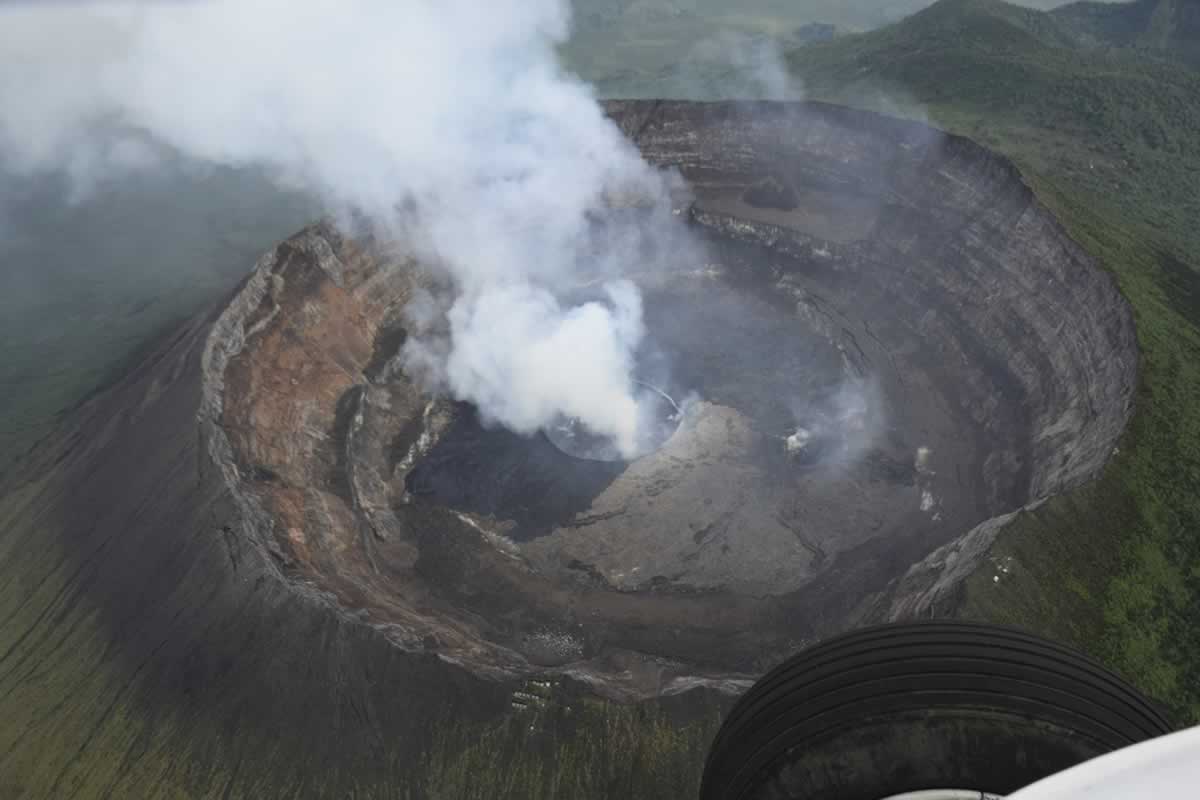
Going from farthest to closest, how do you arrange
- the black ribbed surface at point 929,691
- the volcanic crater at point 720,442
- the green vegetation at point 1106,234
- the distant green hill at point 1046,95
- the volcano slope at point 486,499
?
the distant green hill at point 1046,95, the volcanic crater at point 720,442, the volcano slope at point 486,499, the green vegetation at point 1106,234, the black ribbed surface at point 929,691

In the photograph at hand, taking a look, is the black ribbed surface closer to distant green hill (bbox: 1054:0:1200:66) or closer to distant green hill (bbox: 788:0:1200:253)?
distant green hill (bbox: 788:0:1200:253)

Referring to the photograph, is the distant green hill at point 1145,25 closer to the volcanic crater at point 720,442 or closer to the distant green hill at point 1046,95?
the distant green hill at point 1046,95

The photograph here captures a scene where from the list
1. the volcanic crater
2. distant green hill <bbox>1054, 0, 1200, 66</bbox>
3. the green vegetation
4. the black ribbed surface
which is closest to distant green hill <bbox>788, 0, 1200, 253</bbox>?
the green vegetation

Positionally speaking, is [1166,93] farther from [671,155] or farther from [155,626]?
[155,626]

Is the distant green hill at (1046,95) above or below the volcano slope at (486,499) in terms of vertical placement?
above

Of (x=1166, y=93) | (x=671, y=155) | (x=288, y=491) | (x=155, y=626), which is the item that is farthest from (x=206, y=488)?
(x=1166, y=93)

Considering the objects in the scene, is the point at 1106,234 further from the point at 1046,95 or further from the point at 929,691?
the point at 929,691

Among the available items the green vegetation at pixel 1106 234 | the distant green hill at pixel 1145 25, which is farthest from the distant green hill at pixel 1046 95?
the distant green hill at pixel 1145 25
